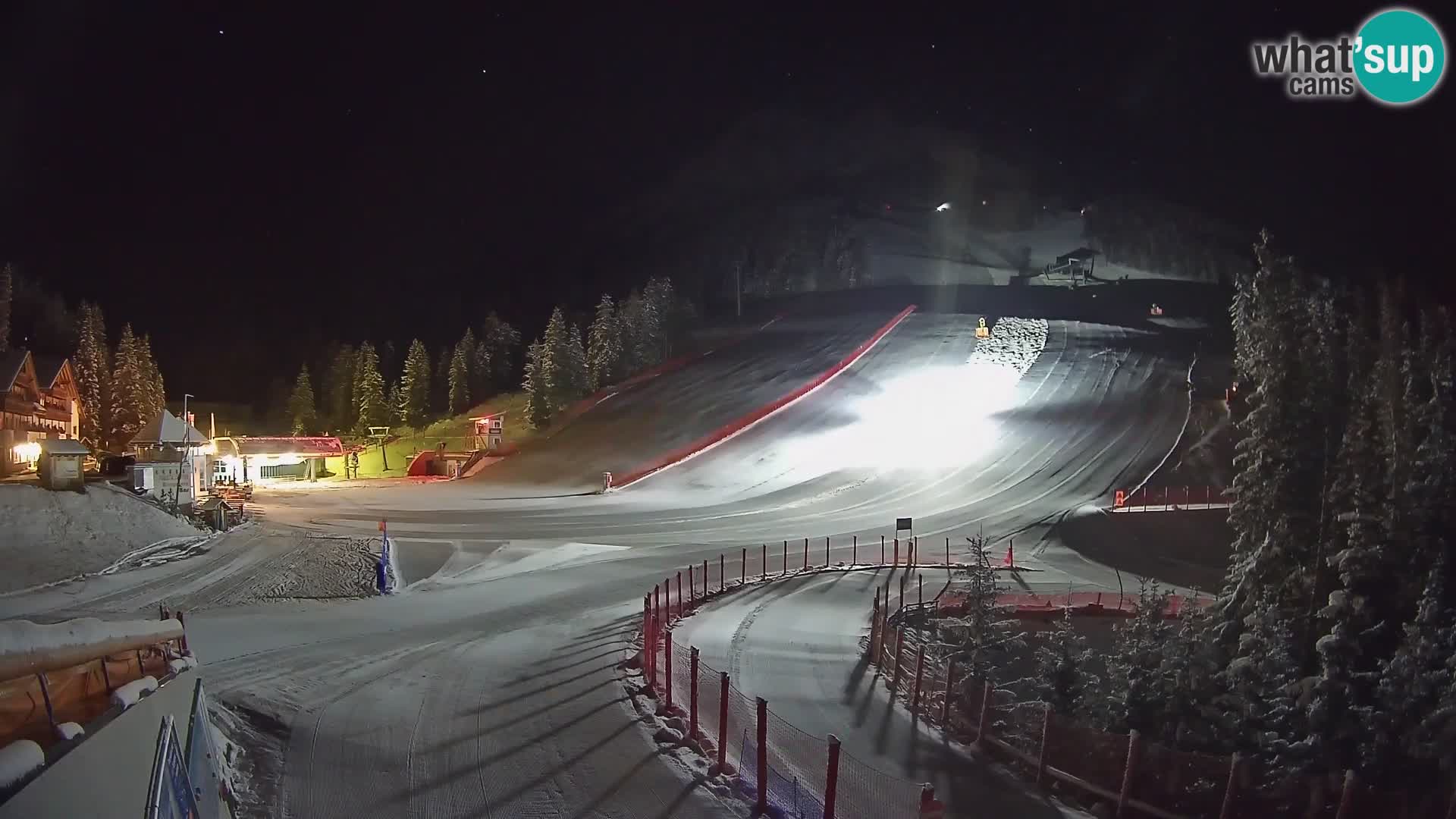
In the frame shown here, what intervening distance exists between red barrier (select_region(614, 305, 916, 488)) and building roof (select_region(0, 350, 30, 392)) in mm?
31058

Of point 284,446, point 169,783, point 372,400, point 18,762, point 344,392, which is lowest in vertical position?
point 169,783

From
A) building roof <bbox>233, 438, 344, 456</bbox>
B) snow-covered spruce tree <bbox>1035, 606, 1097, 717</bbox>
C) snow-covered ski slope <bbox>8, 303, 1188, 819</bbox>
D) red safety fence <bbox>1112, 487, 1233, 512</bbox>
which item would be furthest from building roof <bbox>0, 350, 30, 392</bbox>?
snow-covered spruce tree <bbox>1035, 606, 1097, 717</bbox>

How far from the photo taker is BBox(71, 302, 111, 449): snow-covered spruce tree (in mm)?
62219

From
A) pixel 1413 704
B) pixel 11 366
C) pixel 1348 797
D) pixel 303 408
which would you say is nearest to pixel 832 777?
pixel 1348 797

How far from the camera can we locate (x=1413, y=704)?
8773 mm

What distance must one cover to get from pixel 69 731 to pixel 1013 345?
2564 inches

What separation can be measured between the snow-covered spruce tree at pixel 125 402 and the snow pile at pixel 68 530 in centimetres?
4508

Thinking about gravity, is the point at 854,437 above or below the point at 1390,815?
above

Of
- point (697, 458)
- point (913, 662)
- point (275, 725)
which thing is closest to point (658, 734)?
point (275, 725)

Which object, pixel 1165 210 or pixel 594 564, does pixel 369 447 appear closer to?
pixel 594 564

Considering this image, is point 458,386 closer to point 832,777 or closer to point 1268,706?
point 1268,706

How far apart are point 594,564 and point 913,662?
11.4 m

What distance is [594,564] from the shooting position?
24219 mm

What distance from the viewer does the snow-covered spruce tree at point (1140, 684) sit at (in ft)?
33.8
